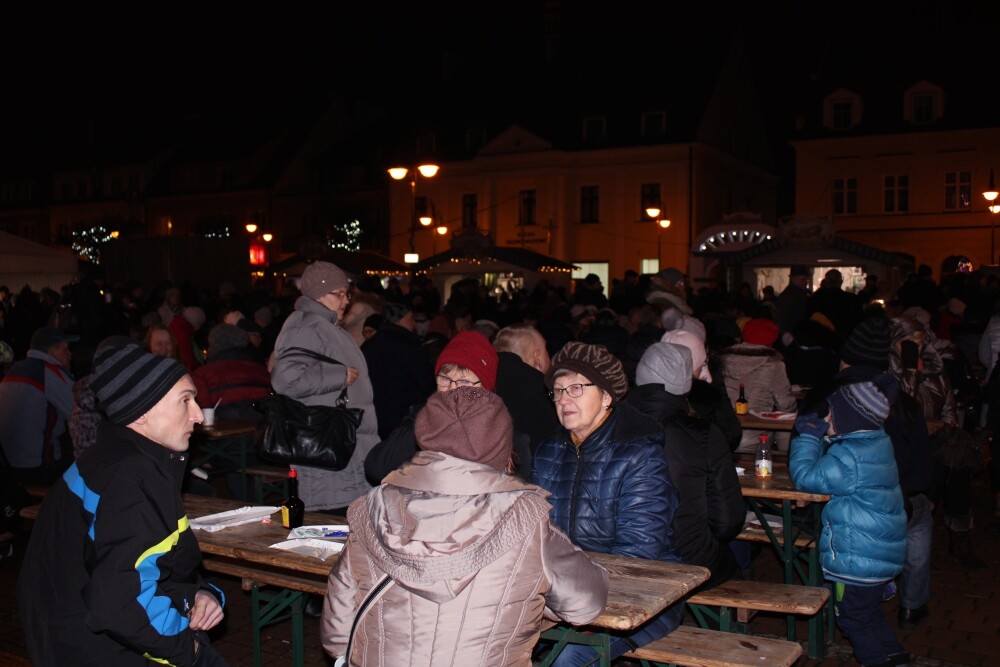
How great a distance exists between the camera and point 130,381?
318 cm

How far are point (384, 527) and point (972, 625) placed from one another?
4831 millimetres

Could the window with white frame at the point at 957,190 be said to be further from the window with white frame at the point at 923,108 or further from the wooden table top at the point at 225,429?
the wooden table top at the point at 225,429

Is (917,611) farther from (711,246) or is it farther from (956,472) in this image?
(711,246)

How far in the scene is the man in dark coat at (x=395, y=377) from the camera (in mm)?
7281

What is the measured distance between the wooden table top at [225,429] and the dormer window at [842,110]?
32.2m

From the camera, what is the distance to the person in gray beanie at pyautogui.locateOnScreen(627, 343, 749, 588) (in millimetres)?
4582

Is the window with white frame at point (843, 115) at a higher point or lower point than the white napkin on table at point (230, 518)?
higher

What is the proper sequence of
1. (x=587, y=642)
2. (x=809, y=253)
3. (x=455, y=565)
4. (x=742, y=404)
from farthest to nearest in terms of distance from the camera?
1. (x=809, y=253)
2. (x=742, y=404)
3. (x=587, y=642)
4. (x=455, y=565)

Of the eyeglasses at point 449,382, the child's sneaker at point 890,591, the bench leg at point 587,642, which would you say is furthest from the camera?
the child's sneaker at point 890,591

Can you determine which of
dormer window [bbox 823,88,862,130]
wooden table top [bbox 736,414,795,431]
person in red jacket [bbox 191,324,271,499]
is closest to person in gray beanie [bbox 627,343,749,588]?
wooden table top [bbox 736,414,795,431]

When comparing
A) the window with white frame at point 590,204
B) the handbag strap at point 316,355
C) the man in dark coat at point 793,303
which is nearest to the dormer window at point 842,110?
the window with white frame at point 590,204

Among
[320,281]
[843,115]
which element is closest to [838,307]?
[320,281]

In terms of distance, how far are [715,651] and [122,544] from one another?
2.48 m

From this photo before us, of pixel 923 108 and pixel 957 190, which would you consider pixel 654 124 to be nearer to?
pixel 923 108
